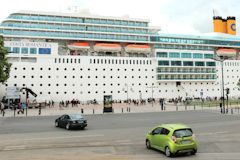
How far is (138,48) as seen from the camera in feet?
180

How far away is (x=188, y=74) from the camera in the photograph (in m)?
58.7

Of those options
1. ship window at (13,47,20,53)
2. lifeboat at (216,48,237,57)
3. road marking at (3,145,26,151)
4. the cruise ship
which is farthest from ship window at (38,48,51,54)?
lifeboat at (216,48,237,57)

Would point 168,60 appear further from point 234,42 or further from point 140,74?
point 234,42

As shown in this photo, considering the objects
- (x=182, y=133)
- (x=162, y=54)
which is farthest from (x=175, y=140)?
(x=162, y=54)

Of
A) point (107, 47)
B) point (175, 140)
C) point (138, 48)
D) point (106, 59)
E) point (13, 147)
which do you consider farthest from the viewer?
point (138, 48)

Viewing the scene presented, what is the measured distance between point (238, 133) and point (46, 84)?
3804 centimetres

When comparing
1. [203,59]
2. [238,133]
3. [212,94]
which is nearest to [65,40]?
[203,59]

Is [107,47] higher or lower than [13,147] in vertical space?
higher

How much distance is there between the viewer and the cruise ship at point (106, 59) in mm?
46875

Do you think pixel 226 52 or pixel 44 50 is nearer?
pixel 44 50

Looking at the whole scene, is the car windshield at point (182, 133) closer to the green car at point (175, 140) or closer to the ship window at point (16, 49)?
the green car at point (175, 140)

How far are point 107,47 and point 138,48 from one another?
7.36m

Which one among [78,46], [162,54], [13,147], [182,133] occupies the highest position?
[78,46]

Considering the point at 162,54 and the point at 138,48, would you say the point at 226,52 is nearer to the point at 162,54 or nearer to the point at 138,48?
the point at 162,54
